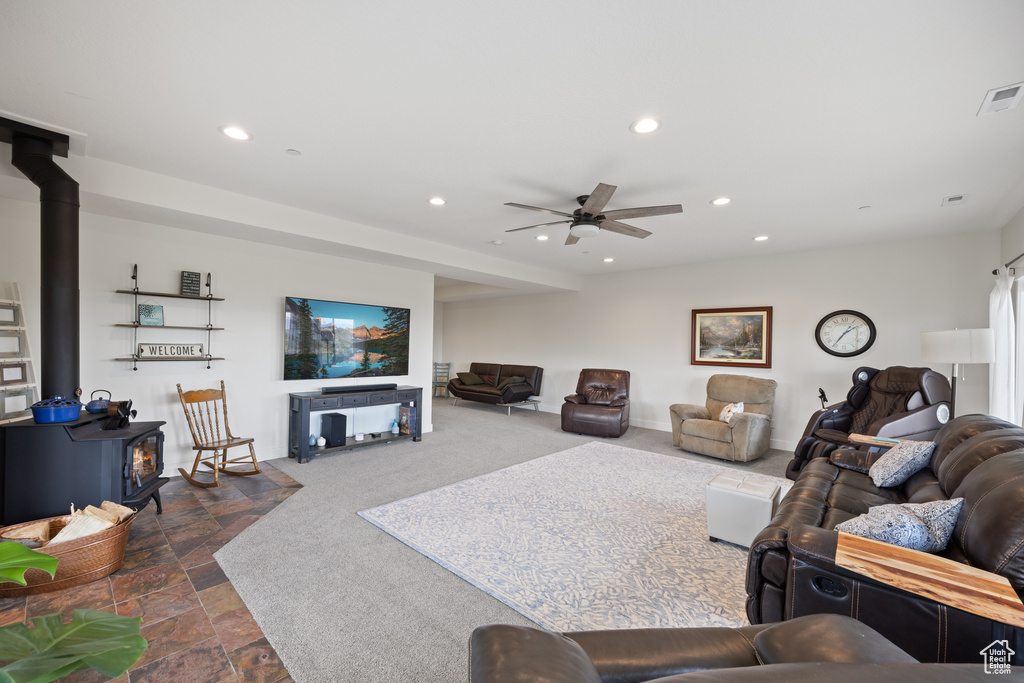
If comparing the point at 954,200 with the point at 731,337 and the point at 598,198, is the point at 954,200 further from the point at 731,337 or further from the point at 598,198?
the point at 598,198

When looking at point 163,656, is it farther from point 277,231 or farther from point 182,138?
point 277,231

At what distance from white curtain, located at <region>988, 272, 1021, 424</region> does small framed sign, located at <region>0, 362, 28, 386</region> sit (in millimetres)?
7353

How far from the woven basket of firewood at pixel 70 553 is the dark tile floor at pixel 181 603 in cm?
4

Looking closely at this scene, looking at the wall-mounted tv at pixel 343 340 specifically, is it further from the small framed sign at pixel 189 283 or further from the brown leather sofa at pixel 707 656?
the brown leather sofa at pixel 707 656

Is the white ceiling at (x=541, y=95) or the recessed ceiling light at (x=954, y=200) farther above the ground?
the white ceiling at (x=541, y=95)

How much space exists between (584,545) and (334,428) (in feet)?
11.0

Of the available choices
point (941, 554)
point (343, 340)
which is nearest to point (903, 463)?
point (941, 554)

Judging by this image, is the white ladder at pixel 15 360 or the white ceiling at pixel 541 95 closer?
the white ceiling at pixel 541 95

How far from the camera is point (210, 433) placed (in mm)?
4211

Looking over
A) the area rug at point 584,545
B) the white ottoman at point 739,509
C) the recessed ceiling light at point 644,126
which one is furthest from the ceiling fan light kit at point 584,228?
the area rug at point 584,545

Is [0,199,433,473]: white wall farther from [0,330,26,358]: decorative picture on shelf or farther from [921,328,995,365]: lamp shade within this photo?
[921,328,995,365]: lamp shade

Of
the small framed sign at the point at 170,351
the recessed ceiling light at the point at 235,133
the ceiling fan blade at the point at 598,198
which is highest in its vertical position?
the recessed ceiling light at the point at 235,133

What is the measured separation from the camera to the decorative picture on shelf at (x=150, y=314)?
12.6 feet

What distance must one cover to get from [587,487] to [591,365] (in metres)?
3.85
